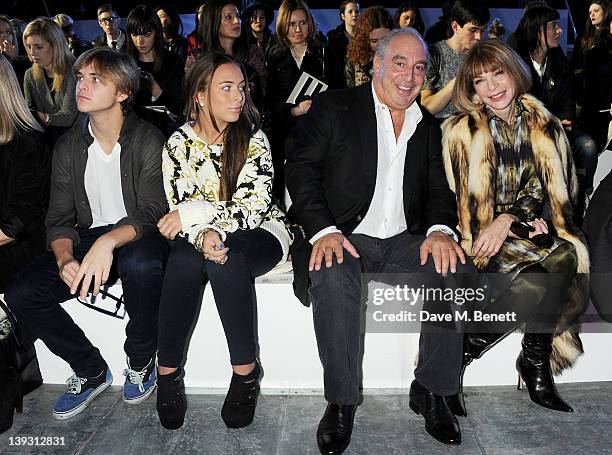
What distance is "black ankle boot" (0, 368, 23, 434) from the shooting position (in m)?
2.51

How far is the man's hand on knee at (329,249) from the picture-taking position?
7.85 feet

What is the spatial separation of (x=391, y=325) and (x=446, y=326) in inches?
15.1

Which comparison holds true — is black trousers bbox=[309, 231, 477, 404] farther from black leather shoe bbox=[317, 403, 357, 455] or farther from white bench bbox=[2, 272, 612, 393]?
white bench bbox=[2, 272, 612, 393]

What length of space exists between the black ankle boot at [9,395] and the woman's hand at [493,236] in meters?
1.81

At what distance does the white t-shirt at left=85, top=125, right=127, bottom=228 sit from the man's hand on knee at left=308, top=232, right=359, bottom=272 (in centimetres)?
87

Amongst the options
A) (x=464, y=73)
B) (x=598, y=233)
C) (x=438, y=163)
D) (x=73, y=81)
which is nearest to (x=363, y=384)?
(x=438, y=163)

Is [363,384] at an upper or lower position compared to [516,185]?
lower

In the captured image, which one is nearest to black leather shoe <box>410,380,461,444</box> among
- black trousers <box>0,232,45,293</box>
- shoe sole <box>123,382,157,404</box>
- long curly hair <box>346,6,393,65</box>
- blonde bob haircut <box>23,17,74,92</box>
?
shoe sole <box>123,382,157,404</box>

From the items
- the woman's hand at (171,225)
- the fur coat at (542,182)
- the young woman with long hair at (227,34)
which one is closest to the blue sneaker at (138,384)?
the woman's hand at (171,225)

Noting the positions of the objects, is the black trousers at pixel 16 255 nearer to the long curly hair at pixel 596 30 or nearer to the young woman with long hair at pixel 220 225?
the young woman with long hair at pixel 220 225

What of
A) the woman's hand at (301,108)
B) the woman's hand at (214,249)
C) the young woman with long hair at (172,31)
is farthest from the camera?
the young woman with long hair at (172,31)

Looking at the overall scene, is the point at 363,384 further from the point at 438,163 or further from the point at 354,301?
the point at 438,163

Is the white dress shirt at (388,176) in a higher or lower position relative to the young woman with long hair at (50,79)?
lower

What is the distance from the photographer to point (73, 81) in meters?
4.35
